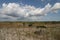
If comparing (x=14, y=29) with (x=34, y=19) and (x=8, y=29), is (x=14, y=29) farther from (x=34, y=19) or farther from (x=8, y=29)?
(x=34, y=19)

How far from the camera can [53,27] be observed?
23.5ft

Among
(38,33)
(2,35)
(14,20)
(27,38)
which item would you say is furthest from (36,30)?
(2,35)

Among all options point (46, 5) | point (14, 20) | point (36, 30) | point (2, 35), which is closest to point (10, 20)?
point (14, 20)

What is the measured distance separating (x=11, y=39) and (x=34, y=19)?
4.93ft

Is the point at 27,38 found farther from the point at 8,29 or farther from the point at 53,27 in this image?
the point at 53,27

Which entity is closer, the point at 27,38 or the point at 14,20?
the point at 27,38

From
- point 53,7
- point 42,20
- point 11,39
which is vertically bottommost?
point 11,39

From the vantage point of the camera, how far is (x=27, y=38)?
21.3 feet

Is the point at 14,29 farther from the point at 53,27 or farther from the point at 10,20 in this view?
the point at 53,27

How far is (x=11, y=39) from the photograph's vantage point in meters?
6.39

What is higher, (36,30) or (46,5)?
(46,5)

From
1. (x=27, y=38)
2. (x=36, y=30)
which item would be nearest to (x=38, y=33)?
(x=36, y=30)

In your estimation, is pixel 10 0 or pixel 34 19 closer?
pixel 10 0

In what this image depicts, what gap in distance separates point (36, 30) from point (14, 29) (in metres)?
1.06
